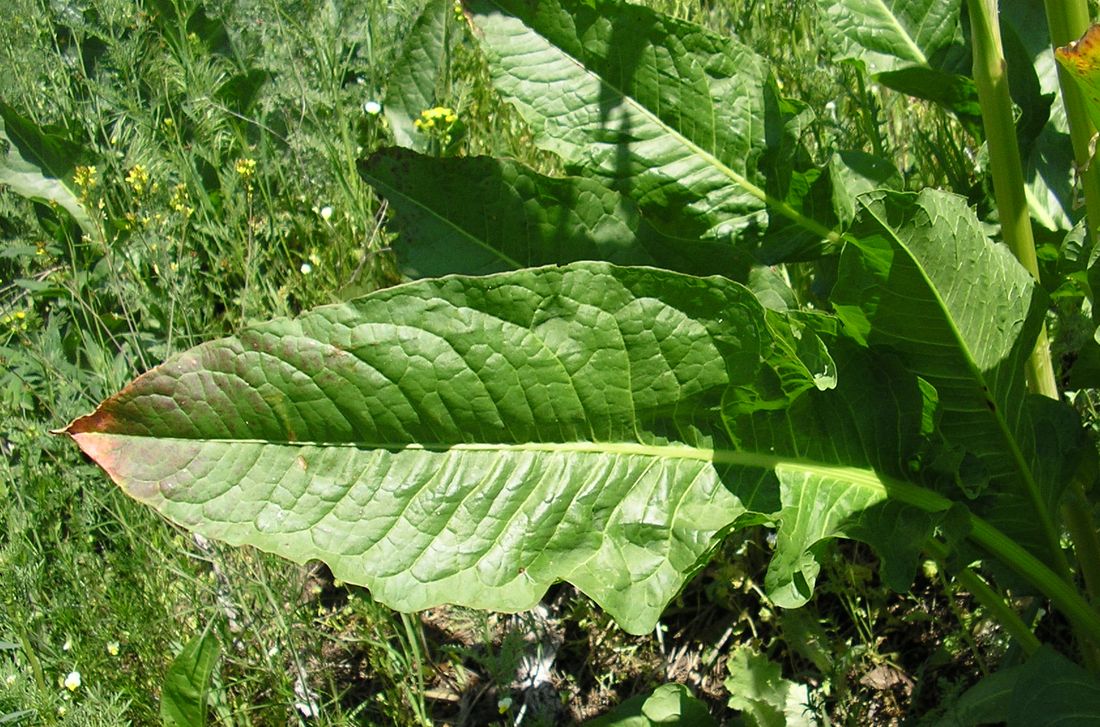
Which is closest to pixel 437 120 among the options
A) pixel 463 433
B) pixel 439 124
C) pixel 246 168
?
pixel 439 124

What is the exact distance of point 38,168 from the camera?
3195mm

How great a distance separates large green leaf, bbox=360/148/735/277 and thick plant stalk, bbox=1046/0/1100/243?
562 millimetres

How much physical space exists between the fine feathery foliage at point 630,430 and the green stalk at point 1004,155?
1 cm

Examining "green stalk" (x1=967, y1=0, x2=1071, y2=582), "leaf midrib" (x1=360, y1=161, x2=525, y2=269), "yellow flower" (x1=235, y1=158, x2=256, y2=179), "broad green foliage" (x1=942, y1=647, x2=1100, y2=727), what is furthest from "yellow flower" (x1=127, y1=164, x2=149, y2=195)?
"broad green foliage" (x1=942, y1=647, x2=1100, y2=727)

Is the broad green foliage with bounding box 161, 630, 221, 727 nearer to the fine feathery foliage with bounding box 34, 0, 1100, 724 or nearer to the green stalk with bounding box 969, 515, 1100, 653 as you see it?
the fine feathery foliage with bounding box 34, 0, 1100, 724

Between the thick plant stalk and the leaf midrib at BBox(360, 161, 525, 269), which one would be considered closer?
the thick plant stalk

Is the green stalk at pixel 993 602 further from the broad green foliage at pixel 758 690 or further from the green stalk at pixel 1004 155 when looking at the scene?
the broad green foliage at pixel 758 690

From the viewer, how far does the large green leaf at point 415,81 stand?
8.29 feet

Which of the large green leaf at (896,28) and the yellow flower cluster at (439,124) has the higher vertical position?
the large green leaf at (896,28)

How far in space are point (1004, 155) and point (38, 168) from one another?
2712mm

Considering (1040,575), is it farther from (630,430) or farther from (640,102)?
(640,102)

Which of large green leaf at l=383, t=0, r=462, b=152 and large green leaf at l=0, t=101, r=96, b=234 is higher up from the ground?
large green leaf at l=383, t=0, r=462, b=152

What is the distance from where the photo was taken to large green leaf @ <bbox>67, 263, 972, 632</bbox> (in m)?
1.49

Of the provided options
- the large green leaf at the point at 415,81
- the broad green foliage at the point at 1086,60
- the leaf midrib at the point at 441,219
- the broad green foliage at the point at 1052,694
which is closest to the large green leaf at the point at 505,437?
the broad green foliage at the point at 1052,694
